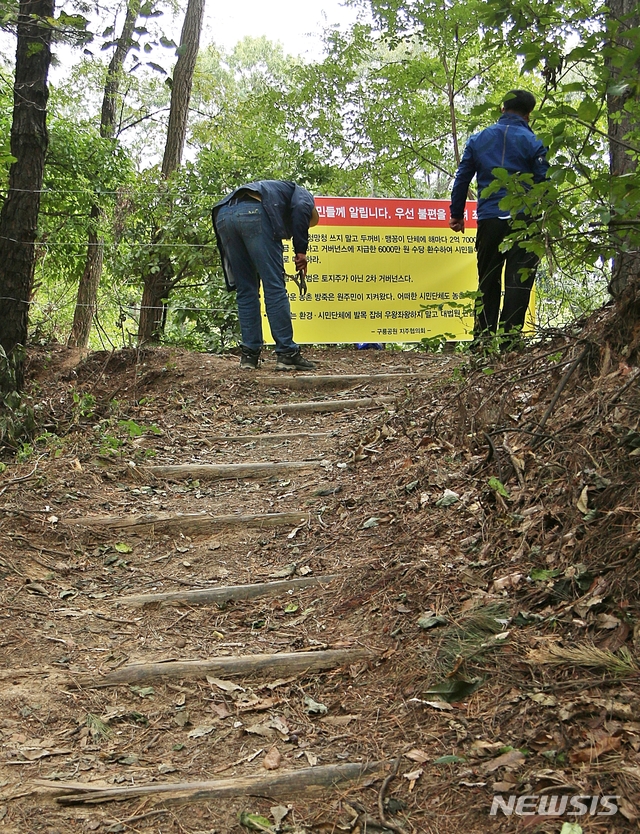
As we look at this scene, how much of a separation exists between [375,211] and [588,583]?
7014 millimetres

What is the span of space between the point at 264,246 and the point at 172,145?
5.23m

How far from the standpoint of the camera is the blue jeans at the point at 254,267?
7074 millimetres

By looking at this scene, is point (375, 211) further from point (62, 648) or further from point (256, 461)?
point (62, 648)

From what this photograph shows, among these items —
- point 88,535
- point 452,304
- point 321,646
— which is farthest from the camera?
point 452,304

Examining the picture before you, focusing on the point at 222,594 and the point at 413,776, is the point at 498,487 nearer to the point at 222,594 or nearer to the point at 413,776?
the point at 222,594

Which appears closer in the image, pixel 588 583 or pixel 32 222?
pixel 588 583

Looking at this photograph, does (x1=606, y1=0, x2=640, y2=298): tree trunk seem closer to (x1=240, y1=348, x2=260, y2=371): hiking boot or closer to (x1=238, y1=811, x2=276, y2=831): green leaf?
(x1=238, y1=811, x2=276, y2=831): green leaf

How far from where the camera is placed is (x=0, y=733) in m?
2.60

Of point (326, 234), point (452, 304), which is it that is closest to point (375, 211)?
point (326, 234)

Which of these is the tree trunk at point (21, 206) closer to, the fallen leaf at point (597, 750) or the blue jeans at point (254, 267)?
the blue jeans at point (254, 267)

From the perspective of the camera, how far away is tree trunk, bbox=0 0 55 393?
598 centimetres

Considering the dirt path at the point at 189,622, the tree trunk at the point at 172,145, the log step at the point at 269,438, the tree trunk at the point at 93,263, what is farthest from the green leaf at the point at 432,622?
the tree trunk at the point at 93,263

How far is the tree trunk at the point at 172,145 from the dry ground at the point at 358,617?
180 inches

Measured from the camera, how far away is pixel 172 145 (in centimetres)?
1130
